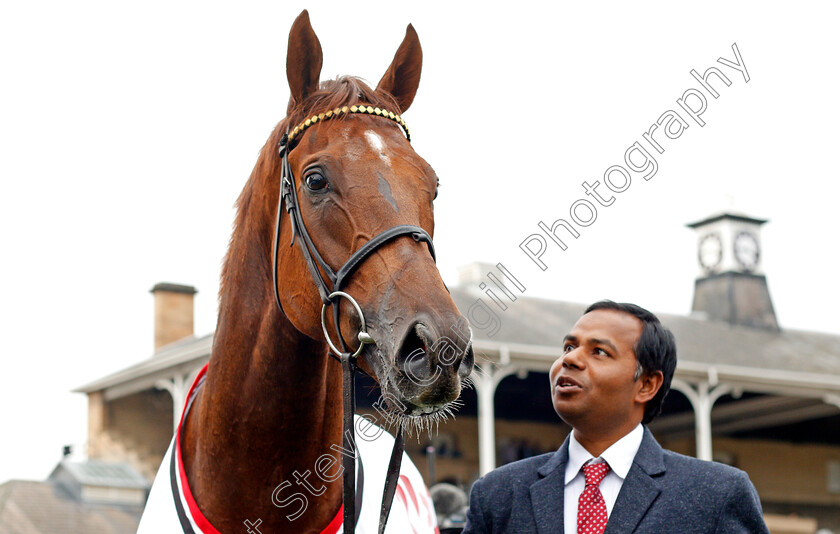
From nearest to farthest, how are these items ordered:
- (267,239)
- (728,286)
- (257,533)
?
(257,533)
(267,239)
(728,286)

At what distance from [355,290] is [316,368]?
1.26ft

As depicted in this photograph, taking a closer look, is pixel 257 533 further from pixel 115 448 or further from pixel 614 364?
pixel 115 448

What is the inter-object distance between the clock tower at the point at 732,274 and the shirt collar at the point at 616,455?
20.7 metres

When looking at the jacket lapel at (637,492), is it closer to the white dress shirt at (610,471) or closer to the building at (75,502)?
the white dress shirt at (610,471)

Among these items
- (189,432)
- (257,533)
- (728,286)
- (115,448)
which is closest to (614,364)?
(257,533)

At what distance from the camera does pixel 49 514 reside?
41.5 feet

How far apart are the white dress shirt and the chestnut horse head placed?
0.43 metres

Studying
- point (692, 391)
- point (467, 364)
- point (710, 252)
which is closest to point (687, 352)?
point (692, 391)

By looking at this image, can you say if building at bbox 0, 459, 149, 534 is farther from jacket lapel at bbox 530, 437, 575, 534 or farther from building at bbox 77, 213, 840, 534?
jacket lapel at bbox 530, 437, 575, 534

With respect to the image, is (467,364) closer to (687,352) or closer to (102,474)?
(102,474)

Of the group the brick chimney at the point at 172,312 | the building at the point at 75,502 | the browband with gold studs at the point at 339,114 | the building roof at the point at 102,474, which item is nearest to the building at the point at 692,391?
the brick chimney at the point at 172,312

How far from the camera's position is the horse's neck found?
2504 millimetres

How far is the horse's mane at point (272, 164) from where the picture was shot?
262 cm

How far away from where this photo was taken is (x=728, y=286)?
22609 millimetres
